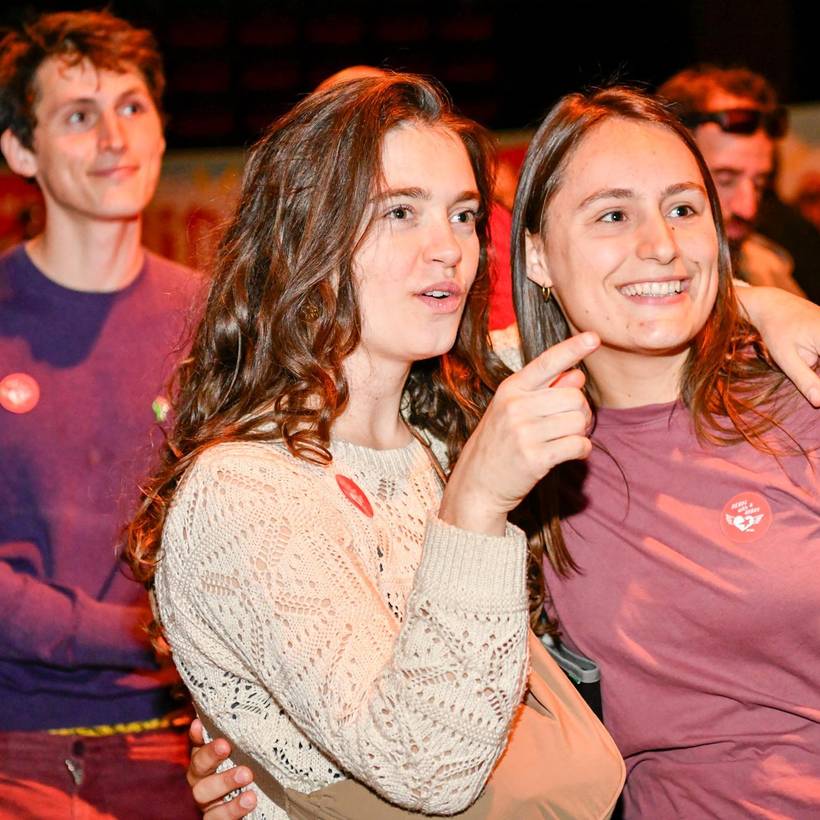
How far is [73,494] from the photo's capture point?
114 inches

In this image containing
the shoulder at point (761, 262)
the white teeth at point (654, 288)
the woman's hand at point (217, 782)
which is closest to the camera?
the woman's hand at point (217, 782)

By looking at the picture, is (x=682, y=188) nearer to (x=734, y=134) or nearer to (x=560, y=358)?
(x=560, y=358)

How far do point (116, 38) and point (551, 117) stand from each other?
5.09ft

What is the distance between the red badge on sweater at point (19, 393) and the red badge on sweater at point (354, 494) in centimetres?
127

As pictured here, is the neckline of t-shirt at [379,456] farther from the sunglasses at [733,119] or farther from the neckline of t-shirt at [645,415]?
the sunglasses at [733,119]

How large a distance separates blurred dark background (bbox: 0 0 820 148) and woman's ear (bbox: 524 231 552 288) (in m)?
4.08

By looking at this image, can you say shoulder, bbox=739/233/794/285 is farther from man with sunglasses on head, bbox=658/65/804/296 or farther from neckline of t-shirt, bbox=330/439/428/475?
neckline of t-shirt, bbox=330/439/428/475

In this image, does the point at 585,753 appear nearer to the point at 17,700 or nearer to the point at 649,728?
the point at 649,728

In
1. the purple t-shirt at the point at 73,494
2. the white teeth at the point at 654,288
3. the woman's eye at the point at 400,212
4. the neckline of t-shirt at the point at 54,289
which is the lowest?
the purple t-shirt at the point at 73,494

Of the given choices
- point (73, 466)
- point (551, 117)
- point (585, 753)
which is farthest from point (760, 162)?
point (585, 753)

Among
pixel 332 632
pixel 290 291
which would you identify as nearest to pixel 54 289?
pixel 290 291

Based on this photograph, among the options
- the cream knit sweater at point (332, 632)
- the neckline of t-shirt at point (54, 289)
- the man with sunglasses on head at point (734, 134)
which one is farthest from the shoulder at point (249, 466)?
the man with sunglasses on head at point (734, 134)

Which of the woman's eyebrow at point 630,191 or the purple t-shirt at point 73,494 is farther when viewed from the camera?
the purple t-shirt at point 73,494

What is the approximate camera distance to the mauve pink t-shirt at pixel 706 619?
6.69 ft
